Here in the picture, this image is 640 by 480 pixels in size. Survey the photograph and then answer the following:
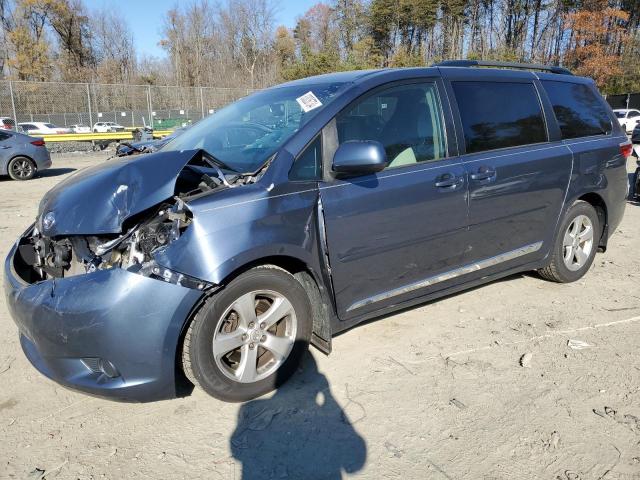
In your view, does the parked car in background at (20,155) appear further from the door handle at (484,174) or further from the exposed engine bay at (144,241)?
the door handle at (484,174)

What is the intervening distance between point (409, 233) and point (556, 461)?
5.01 feet

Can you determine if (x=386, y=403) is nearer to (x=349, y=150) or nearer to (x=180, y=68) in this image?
(x=349, y=150)

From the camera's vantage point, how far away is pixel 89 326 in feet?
8.00

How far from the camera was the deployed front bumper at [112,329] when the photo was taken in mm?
2424

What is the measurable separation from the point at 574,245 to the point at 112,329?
400 cm

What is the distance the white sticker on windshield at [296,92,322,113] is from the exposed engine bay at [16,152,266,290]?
618 mm

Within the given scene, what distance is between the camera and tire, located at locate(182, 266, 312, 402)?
2637 mm

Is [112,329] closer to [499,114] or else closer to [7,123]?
[499,114]

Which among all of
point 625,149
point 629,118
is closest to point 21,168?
point 625,149

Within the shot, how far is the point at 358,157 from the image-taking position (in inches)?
114

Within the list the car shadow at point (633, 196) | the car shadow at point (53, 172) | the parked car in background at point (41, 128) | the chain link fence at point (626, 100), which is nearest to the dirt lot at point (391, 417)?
the car shadow at point (633, 196)

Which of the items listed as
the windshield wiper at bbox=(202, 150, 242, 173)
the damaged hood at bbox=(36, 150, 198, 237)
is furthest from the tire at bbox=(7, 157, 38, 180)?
the windshield wiper at bbox=(202, 150, 242, 173)

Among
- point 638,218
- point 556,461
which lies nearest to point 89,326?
point 556,461

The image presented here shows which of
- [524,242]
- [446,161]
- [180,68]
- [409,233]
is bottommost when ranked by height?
[524,242]
